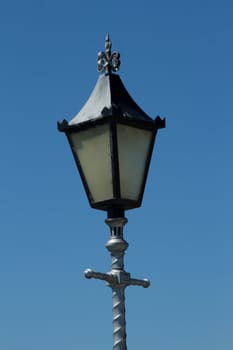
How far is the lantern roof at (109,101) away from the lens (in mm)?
7437

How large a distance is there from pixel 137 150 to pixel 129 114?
0.30 metres

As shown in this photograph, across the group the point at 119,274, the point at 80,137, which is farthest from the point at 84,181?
the point at 119,274

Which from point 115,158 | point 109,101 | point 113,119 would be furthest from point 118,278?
point 109,101

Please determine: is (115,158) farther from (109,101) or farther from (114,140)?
(109,101)

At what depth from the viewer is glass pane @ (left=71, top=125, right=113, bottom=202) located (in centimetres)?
738

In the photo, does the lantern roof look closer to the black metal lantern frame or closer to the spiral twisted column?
the black metal lantern frame

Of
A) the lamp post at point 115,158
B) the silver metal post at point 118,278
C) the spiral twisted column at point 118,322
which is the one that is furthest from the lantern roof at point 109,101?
the spiral twisted column at point 118,322

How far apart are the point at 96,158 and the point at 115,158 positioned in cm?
23

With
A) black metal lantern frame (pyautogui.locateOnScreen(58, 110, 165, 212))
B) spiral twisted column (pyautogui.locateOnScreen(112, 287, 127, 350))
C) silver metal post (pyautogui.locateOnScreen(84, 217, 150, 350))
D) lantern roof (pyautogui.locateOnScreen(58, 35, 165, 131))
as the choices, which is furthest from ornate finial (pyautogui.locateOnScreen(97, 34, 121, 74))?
spiral twisted column (pyautogui.locateOnScreen(112, 287, 127, 350))

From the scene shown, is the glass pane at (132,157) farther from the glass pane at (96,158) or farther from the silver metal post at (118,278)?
the silver metal post at (118,278)

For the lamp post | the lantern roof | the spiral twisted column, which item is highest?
the lantern roof

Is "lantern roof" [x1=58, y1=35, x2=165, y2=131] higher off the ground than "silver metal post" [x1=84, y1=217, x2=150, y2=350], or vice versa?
"lantern roof" [x1=58, y1=35, x2=165, y2=131]

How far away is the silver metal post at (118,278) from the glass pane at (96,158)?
0.26 m

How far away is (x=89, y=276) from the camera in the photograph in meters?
7.11
